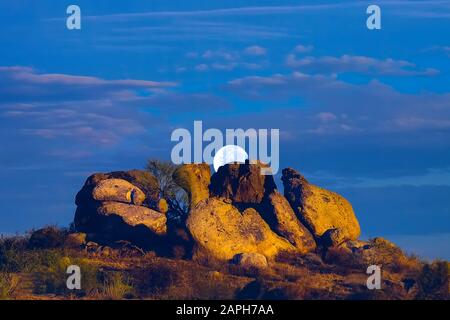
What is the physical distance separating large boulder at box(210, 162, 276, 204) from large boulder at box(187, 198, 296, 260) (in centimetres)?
151

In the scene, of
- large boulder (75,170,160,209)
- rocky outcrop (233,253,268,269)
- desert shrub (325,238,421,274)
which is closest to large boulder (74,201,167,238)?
large boulder (75,170,160,209)

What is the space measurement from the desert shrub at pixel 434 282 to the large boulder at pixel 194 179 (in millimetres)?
12967

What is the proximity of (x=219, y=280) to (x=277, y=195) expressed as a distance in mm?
8095

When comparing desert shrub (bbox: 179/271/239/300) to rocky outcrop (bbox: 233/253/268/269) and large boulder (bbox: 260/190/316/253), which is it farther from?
large boulder (bbox: 260/190/316/253)

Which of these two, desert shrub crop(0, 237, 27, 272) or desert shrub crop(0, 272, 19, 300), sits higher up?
desert shrub crop(0, 237, 27, 272)

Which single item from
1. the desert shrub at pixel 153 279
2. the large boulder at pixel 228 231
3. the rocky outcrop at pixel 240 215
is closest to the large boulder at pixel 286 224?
the rocky outcrop at pixel 240 215

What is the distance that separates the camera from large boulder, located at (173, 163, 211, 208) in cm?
5991

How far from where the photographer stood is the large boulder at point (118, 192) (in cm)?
5822

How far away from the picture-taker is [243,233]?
56.8 metres

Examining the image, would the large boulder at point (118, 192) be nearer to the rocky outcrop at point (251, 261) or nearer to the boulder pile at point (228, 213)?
the boulder pile at point (228, 213)

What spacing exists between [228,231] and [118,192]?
6.62 meters

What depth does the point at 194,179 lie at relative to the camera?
6025 centimetres
